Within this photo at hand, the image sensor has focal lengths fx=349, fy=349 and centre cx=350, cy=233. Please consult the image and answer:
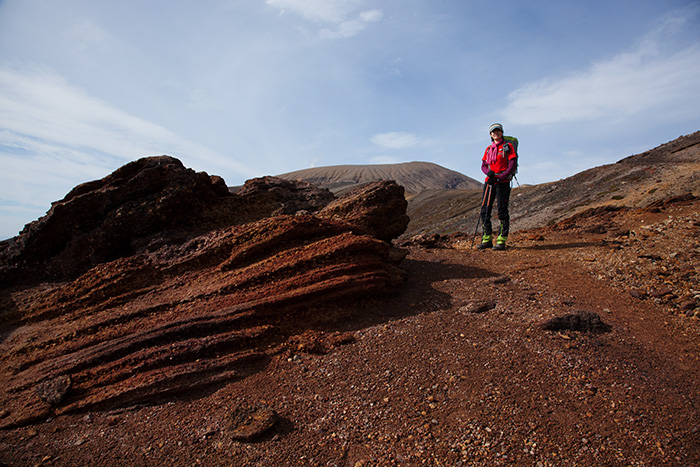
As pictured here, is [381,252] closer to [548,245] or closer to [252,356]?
[252,356]

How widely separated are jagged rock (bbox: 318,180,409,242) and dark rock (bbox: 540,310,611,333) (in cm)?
387

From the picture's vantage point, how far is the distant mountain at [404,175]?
148 meters

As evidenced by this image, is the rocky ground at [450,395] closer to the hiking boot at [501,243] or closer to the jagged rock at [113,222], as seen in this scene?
the hiking boot at [501,243]

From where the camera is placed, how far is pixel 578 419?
3459 millimetres

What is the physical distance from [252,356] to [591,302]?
5531mm

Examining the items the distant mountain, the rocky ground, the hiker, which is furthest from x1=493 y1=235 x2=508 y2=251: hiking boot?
the distant mountain

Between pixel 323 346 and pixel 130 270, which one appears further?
pixel 130 270

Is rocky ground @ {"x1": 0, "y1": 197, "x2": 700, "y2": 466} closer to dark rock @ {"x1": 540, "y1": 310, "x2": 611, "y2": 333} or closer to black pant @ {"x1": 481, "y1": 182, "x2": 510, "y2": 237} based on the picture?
dark rock @ {"x1": 540, "y1": 310, "x2": 611, "y2": 333}

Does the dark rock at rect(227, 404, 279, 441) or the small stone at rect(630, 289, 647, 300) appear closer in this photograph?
the dark rock at rect(227, 404, 279, 441)

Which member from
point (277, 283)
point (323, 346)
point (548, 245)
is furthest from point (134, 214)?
point (548, 245)

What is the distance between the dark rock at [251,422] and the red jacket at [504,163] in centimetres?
790

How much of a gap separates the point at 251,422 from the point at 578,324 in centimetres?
456

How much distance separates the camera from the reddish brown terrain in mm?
3467

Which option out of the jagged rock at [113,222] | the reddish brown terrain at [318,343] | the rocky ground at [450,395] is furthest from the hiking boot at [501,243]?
the jagged rock at [113,222]
